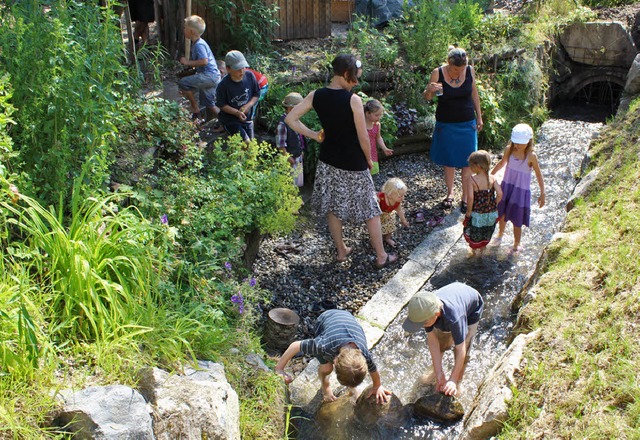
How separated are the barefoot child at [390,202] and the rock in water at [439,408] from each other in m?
2.17

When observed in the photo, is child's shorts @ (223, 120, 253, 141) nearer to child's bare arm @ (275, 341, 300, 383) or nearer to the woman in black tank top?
the woman in black tank top

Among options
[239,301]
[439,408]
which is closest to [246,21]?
[239,301]

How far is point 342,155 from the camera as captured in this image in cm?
560

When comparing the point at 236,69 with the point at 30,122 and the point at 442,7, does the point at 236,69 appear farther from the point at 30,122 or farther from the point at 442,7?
the point at 442,7

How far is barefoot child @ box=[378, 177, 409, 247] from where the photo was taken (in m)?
5.95

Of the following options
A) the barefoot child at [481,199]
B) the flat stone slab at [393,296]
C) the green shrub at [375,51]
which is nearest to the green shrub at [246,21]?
the green shrub at [375,51]

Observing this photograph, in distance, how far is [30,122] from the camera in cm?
416

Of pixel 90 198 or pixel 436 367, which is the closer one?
pixel 90 198

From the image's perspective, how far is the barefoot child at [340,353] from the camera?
4027mm

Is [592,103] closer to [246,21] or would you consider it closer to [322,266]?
[246,21]

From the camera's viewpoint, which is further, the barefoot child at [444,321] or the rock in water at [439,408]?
the rock in water at [439,408]

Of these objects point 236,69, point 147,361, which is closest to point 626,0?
point 236,69

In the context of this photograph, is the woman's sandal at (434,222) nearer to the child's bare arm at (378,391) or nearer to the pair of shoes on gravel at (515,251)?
the pair of shoes on gravel at (515,251)

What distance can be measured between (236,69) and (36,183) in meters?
2.73
